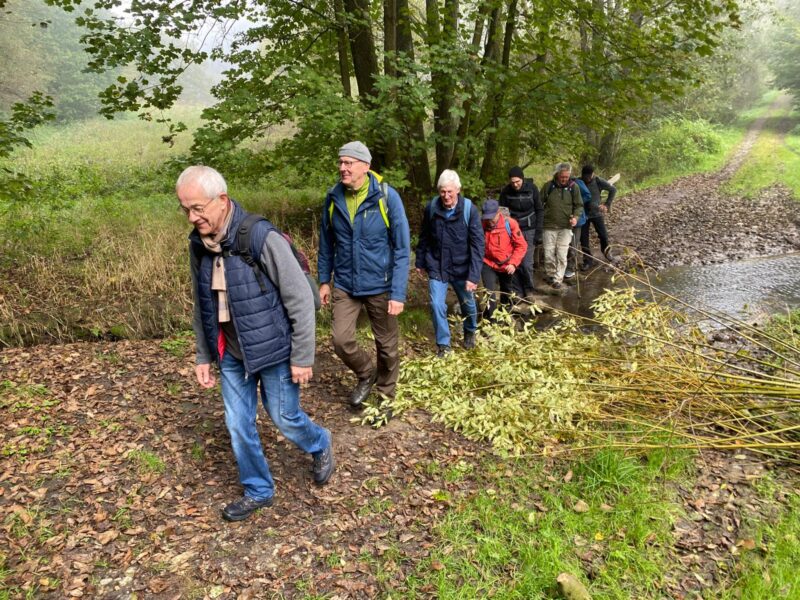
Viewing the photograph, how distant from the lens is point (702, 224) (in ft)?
40.6

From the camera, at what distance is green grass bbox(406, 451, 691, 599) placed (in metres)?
2.88

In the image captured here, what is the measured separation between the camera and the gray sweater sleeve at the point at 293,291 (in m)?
2.82

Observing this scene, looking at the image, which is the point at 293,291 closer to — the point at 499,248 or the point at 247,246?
the point at 247,246

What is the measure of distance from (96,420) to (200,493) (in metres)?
1.41

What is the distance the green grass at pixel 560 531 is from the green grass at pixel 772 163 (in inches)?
588

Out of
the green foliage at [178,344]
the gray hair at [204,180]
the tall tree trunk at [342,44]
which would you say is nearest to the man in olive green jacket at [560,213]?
the tall tree trunk at [342,44]

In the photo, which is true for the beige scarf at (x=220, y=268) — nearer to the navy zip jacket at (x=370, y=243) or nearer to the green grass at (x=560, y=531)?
the navy zip jacket at (x=370, y=243)

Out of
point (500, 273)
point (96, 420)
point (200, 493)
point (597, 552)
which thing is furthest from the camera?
point (500, 273)

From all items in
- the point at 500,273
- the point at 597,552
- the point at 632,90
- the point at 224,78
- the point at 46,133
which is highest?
the point at 46,133

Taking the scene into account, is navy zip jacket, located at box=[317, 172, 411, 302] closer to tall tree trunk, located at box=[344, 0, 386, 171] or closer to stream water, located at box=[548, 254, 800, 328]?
stream water, located at box=[548, 254, 800, 328]

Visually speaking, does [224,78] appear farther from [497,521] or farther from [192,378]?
[497,521]

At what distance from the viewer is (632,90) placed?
325 inches

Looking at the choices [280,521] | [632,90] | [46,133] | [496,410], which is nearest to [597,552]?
[496,410]

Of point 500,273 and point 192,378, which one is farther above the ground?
point 500,273
